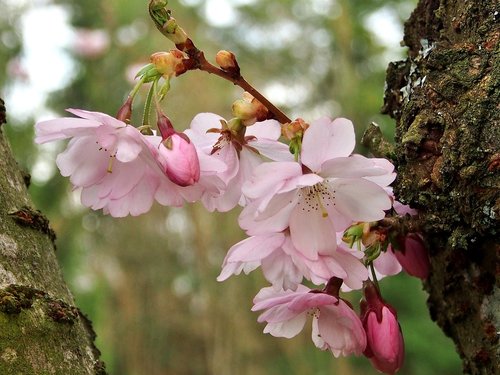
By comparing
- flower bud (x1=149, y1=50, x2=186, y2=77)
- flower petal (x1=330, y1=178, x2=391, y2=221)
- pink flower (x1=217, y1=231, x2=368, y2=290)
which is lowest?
pink flower (x1=217, y1=231, x2=368, y2=290)

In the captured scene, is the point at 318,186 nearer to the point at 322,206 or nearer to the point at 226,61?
the point at 322,206

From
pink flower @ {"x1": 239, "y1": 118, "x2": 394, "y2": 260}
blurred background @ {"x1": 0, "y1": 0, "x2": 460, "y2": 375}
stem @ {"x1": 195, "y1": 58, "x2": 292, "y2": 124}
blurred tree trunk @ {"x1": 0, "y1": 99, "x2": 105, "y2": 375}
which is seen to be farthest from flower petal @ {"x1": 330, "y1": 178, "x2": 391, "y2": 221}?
blurred background @ {"x1": 0, "y1": 0, "x2": 460, "y2": 375}

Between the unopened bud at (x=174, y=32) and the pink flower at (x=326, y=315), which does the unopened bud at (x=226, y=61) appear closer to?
the unopened bud at (x=174, y=32)

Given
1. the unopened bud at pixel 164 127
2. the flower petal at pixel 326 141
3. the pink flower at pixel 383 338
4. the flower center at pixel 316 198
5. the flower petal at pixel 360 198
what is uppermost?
the unopened bud at pixel 164 127

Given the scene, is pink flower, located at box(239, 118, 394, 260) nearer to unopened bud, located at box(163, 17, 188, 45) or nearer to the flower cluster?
the flower cluster

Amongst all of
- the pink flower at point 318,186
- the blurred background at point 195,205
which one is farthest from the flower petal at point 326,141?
the blurred background at point 195,205

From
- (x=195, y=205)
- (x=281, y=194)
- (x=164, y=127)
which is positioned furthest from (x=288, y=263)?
(x=195, y=205)

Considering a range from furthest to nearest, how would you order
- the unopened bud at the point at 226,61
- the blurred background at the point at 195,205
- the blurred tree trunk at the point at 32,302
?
the blurred background at the point at 195,205 → the unopened bud at the point at 226,61 → the blurred tree trunk at the point at 32,302

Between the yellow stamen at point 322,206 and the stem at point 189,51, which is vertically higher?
the stem at point 189,51
